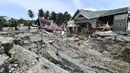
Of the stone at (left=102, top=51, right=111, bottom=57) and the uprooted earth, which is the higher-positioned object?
the uprooted earth

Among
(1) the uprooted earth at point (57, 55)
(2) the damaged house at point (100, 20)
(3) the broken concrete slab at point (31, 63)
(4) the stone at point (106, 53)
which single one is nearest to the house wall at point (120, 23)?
(2) the damaged house at point (100, 20)

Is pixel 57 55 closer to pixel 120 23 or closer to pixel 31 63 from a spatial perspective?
pixel 31 63

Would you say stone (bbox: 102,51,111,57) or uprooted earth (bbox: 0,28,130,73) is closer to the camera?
uprooted earth (bbox: 0,28,130,73)

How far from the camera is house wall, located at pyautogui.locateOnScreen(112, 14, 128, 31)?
16.4m

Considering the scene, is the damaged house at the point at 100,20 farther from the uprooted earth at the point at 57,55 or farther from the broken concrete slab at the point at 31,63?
the broken concrete slab at the point at 31,63

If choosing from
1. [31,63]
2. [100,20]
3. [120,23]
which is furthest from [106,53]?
[100,20]

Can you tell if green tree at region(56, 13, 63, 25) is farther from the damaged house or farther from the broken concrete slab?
the broken concrete slab

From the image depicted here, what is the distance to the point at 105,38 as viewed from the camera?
46.0 ft

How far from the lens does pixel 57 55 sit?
7.98 metres

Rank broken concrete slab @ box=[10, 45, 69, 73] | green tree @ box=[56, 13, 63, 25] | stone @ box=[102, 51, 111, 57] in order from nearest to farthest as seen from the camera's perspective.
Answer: broken concrete slab @ box=[10, 45, 69, 73] < stone @ box=[102, 51, 111, 57] < green tree @ box=[56, 13, 63, 25]

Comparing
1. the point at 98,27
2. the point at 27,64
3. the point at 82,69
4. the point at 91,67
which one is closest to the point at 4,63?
the point at 27,64

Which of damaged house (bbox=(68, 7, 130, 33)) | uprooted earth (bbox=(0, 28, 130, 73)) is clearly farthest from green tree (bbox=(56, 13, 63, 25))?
uprooted earth (bbox=(0, 28, 130, 73))

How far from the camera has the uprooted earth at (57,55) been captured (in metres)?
4.86

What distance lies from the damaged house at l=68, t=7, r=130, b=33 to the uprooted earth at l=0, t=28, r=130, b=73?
3.24 m
